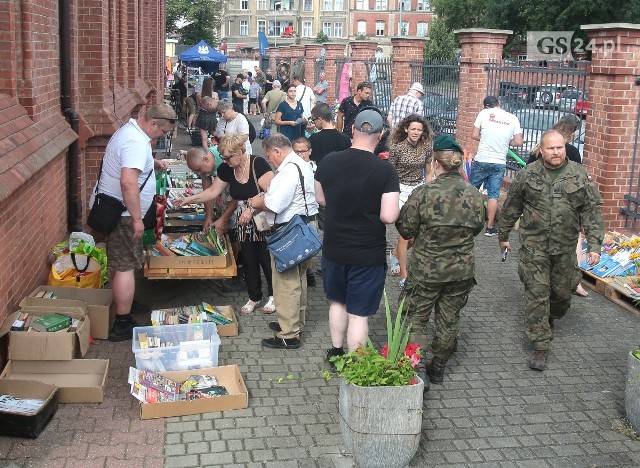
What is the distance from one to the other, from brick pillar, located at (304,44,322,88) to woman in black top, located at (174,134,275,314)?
23.6m

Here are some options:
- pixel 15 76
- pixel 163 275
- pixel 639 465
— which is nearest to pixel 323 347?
pixel 163 275

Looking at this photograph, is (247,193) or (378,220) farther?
(247,193)

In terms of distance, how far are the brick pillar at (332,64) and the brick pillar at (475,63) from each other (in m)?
13.1

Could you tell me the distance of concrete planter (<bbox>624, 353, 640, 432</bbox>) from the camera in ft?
17.9

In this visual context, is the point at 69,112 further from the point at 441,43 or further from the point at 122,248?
the point at 441,43

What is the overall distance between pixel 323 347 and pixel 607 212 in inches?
201

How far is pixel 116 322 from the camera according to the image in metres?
6.87

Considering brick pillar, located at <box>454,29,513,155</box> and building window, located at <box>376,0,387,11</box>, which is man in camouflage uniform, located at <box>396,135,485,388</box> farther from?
building window, located at <box>376,0,387,11</box>

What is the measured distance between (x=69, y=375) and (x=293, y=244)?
1.99 metres

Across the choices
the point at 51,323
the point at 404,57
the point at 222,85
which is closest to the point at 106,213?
the point at 51,323

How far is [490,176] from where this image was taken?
1164 centimetres

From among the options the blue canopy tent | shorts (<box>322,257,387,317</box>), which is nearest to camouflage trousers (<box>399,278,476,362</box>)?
shorts (<box>322,257,387,317</box>)

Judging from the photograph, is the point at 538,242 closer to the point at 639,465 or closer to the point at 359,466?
the point at 639,465

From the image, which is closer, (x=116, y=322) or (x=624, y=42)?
(x=116, y=322)
